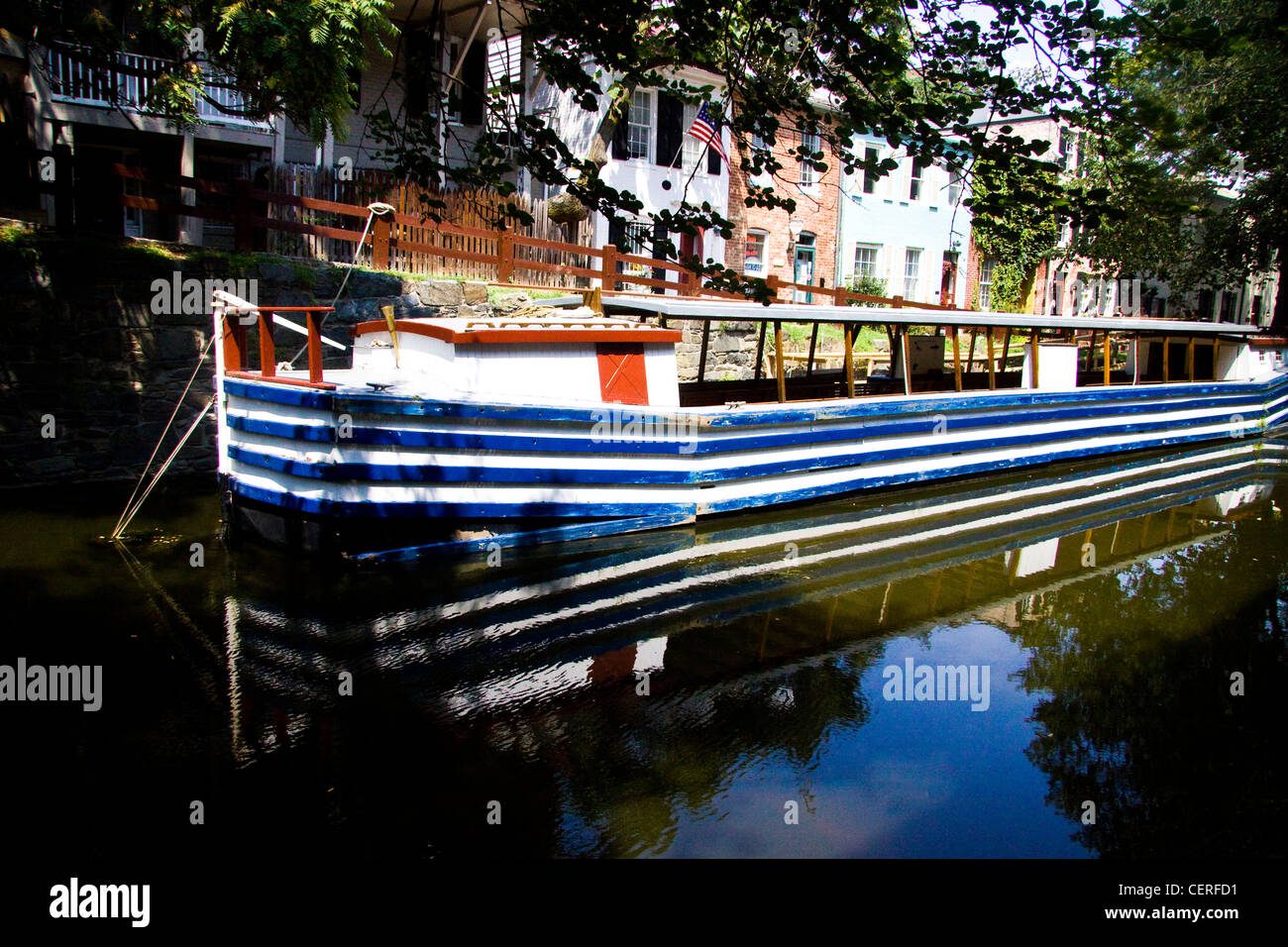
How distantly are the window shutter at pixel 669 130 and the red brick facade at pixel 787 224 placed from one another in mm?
1788

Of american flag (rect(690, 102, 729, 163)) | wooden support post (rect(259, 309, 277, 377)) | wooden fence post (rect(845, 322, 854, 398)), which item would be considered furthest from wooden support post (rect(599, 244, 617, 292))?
wooden support post (rect(259, 309, 277, 377))

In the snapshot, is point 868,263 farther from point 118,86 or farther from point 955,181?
point 955,181

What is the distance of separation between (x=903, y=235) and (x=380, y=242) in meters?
23.3

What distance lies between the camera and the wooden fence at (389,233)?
12.9 meters

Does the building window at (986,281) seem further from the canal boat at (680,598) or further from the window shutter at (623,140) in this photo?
the canal boat at (680,598)

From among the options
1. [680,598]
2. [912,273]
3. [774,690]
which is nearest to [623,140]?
[912,273]

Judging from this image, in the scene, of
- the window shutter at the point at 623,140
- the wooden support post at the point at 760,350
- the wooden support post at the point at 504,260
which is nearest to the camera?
the wooden support post at the point at 760,350

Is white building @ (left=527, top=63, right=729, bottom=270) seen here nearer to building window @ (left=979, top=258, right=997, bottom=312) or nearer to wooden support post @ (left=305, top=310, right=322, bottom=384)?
building window @ (left=979, top=258, right=997, bottom=312)

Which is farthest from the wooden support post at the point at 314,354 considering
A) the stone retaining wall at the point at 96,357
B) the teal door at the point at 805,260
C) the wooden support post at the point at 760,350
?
the teal door at the point at 805,260

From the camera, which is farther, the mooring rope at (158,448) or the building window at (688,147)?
the building window at (688,147)

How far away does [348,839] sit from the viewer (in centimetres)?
455

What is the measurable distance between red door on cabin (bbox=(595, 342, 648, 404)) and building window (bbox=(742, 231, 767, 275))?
61.2 feet
